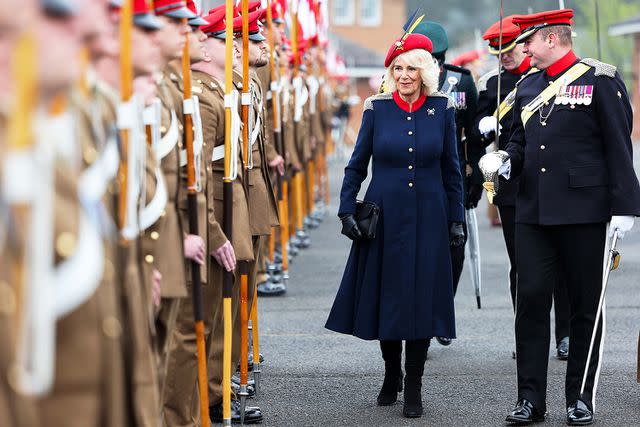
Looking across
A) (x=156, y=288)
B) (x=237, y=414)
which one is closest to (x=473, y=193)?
(x=237, y=414)

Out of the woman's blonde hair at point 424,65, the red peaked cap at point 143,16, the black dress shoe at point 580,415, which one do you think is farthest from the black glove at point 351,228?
the red peaked cap at point 143,16

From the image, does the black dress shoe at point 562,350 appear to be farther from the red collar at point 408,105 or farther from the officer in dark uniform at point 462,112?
the red collar at point 408,105

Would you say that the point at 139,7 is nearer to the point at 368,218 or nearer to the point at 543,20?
the point at 368,218

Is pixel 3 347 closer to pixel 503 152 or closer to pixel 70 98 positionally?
pixel 70 98

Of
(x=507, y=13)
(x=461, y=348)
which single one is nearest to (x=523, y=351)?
(x=461, y=348)

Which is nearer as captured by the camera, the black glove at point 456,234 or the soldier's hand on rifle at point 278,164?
the black glove at point 456,234

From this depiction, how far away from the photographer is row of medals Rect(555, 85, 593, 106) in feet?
22.0

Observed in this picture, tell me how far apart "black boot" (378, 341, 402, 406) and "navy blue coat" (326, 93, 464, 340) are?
0.65 ft

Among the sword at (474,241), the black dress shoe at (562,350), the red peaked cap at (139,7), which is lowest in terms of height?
the black dress shoe at (562,350)

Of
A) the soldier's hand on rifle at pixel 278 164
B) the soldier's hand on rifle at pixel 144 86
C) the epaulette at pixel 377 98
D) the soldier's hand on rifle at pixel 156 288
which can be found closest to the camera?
the soldier's hand on rifle at pixel 144 86

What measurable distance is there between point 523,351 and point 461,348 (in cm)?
213

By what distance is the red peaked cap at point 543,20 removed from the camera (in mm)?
6887

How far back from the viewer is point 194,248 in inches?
213

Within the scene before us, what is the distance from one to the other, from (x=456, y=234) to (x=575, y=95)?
0.96 m
